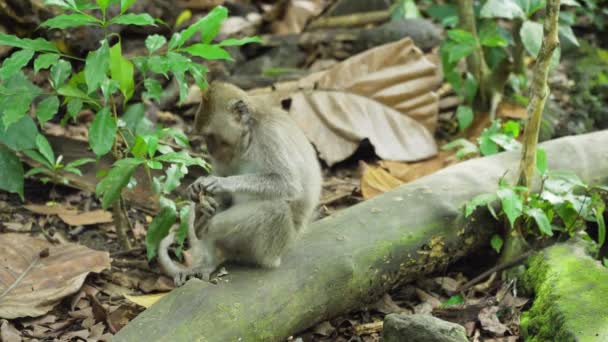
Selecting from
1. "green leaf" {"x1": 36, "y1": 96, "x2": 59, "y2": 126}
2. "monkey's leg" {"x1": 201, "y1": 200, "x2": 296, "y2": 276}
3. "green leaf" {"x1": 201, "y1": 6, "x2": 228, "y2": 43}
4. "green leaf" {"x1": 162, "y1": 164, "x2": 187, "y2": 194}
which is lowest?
"monkey's leg" {"x1": 201, "y1": 200, "x2": 296, "y2": 276}

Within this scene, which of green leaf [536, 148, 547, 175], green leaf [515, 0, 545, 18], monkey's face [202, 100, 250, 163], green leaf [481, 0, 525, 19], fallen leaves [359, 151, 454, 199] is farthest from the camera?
green leaf [515, 0, 545, 18]

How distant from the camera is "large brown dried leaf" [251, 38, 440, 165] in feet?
24.8

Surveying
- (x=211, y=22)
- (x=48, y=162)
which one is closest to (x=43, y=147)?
(x=48, y=162)

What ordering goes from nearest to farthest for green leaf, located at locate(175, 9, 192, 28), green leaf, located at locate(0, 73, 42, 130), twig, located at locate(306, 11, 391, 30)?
green leaf, located at locate(0, 73, 42, 130)
green leaf, located at locate(175, 9, 192, 28)
twig, located at locate(306, 11, 391, 30)

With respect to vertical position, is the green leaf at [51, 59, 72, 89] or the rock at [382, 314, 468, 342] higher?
the green leaf at [51, 59, 72, 89]

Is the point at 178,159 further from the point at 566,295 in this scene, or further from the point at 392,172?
the point at 392,172

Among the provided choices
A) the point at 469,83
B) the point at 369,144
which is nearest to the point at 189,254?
the point at 369,144

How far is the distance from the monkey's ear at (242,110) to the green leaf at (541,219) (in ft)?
6.96

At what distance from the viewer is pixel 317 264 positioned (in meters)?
4.94

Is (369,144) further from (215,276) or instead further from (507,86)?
(215,276)

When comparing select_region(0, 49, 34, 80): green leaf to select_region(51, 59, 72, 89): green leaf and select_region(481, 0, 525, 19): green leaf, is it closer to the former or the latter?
select_region(51, 59, 72, 89): green leaf

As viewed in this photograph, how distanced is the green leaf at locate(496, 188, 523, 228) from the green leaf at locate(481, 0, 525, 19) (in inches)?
80.6

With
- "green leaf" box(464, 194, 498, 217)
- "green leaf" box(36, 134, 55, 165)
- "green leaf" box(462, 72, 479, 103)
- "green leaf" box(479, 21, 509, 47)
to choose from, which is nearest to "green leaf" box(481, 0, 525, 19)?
"green leaf" box(479, 21, 509, 47)

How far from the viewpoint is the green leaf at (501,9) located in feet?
21.7
